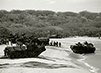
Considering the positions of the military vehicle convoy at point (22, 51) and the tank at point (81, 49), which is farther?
the tank at point (81, 49)

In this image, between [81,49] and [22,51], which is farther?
[81,49]

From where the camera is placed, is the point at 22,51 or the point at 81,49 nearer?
the point at 22,51

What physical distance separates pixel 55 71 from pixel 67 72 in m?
0.73

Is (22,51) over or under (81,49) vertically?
over

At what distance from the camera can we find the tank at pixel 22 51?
17812 mm

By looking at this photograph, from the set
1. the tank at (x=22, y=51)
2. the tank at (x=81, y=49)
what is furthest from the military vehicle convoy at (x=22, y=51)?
the tank at (x=81, y=49)

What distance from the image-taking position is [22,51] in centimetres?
1822

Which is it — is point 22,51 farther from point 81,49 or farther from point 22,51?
point 81,49

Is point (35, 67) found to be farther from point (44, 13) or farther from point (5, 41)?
point (44, 13)

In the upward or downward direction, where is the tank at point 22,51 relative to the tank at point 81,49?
upward

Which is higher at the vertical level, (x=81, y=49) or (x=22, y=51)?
(x=22, y=51)

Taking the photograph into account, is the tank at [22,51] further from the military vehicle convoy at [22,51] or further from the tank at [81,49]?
the tank at [81,49]

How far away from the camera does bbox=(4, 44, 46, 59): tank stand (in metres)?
17.8

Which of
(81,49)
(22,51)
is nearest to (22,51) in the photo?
(22,51)
